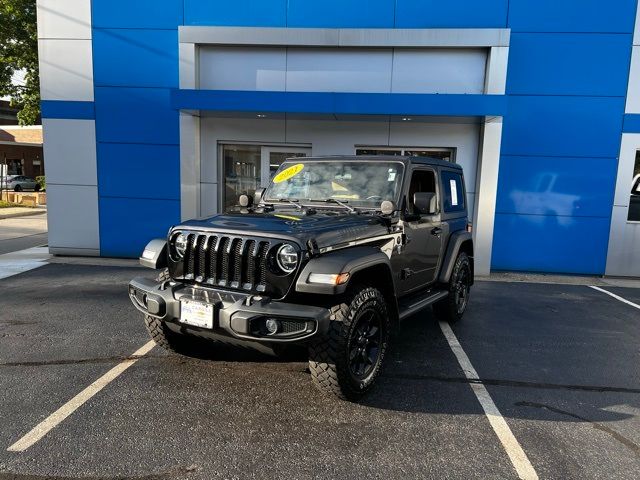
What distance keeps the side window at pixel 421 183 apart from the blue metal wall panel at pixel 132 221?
6142 millimetres

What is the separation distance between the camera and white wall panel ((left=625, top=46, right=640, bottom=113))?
8.59 metres

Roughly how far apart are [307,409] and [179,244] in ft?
5.43

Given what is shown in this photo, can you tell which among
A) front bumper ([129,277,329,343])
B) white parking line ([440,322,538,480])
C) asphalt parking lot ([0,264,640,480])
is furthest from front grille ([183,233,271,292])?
white parking line ([440,322,538,480])

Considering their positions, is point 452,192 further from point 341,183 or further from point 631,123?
point 631,123

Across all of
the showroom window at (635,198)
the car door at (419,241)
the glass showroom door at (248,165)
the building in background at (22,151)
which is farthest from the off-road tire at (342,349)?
the building in background at (22,151)

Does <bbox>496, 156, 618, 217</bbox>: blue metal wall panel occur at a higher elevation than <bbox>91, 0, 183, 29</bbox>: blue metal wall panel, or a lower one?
lower

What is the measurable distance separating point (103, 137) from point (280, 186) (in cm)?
633

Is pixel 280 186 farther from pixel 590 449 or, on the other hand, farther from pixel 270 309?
pixel 590 449

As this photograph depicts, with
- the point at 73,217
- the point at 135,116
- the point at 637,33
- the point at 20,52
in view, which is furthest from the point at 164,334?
the point at 20,52

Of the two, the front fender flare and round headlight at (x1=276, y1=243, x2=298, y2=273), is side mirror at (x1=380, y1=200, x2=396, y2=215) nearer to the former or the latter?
the front fender flare

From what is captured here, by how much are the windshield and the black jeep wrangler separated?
1 centimetres

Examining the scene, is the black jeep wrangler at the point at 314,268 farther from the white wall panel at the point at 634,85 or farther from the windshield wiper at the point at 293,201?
the white wall panel at the point at 634,85

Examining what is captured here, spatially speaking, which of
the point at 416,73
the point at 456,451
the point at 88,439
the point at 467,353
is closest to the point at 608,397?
the point at 467,353

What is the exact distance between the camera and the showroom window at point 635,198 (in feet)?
29.7
